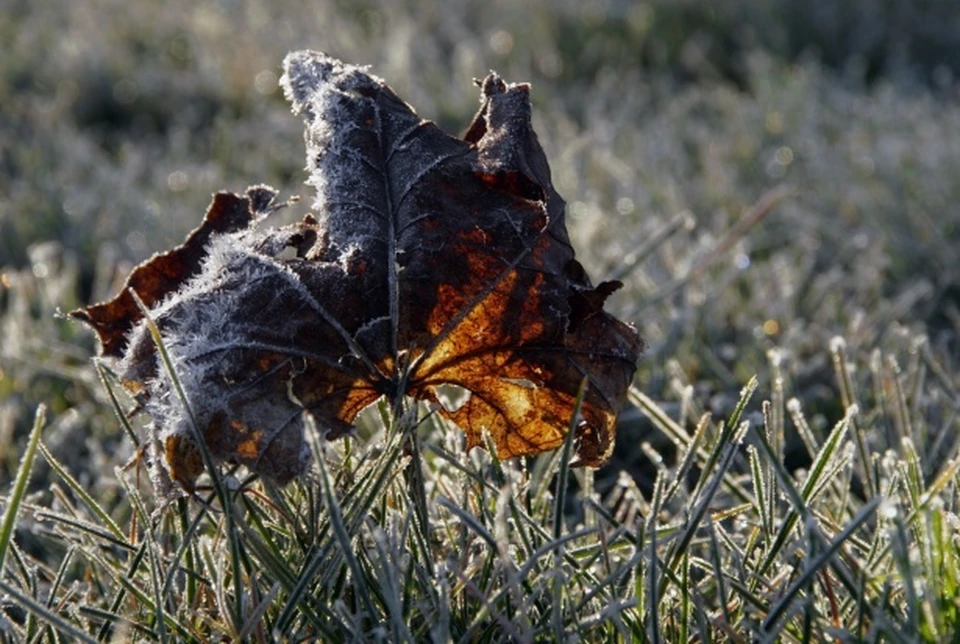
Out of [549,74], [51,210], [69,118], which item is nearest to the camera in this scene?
[51,210]

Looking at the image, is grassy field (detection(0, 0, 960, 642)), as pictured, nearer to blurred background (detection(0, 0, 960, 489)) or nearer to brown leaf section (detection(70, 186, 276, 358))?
blurred background (detection(0, 0, 960, 489))

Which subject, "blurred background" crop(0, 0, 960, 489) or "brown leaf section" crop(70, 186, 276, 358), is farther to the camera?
"blurred background" crop(0, 0, 960, 489)

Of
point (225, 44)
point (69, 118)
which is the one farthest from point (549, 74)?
point (69, 118)

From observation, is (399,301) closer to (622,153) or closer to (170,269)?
(170,269)

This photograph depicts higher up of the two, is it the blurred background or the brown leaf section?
the blurred background

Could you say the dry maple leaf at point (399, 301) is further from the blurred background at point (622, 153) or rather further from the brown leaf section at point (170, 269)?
the blurred background at point (622, 153)

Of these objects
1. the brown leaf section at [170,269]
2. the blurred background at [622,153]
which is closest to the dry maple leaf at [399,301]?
the brown leaf section at [170,269]

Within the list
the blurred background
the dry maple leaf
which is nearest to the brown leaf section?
the dry maple leaf

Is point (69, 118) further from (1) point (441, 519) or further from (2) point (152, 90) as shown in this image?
(1) point (441, 519)
